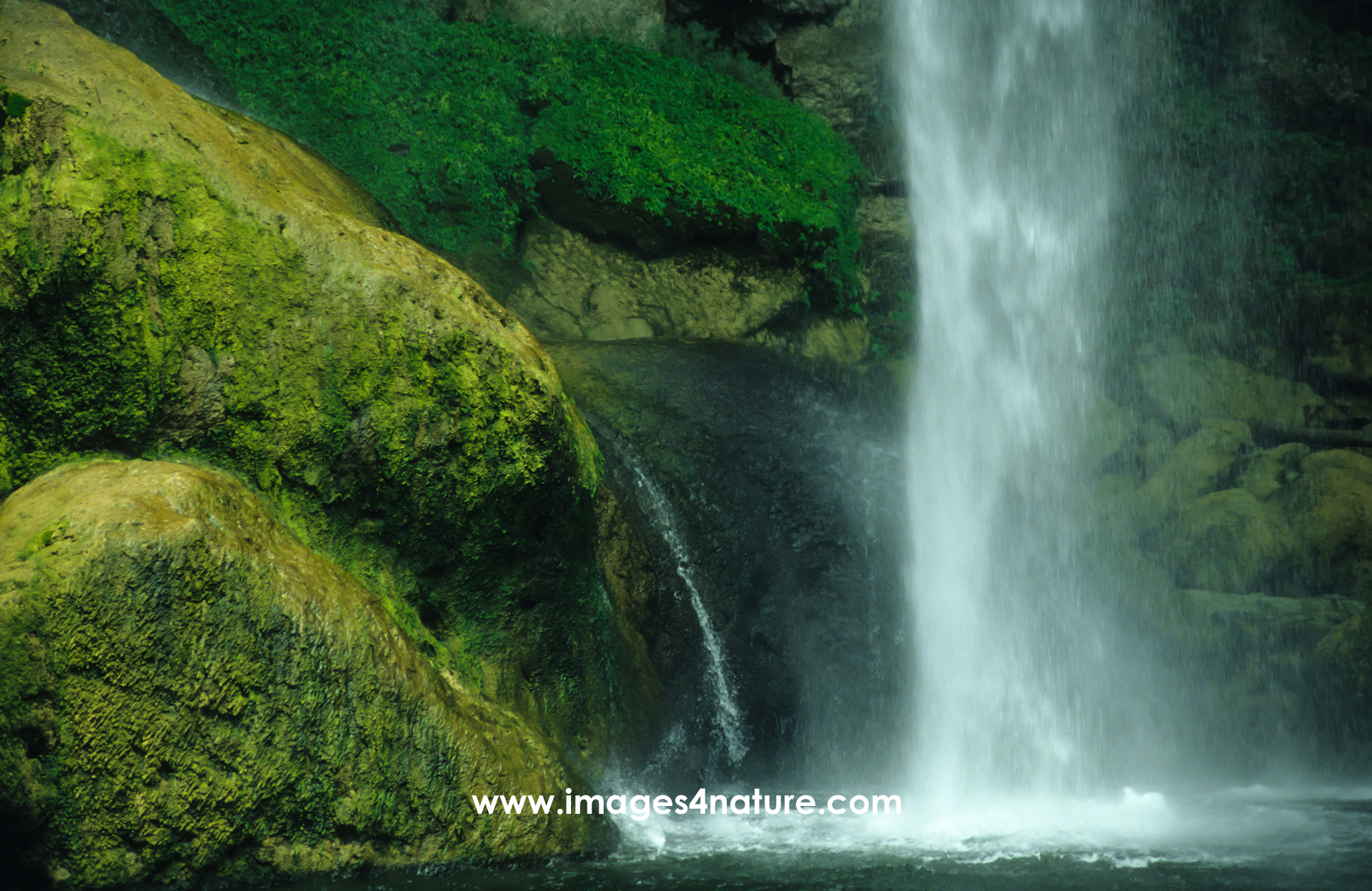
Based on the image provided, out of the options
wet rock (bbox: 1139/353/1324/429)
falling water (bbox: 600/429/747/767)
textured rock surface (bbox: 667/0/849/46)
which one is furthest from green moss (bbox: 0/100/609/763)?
textured rock surface (bbox: 667/0/849/46)

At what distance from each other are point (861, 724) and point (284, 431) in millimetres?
4493

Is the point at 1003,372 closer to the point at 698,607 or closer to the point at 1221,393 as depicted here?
the point at 1221,393

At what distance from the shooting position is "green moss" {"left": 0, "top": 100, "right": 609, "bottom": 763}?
4121 millimetres

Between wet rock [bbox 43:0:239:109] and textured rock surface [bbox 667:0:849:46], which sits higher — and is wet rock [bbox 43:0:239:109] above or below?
below

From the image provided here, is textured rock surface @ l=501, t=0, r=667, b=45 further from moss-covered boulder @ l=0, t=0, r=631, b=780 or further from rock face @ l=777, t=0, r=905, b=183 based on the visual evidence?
moss-covered boulder @ l=0, t=0, r=631, b=780

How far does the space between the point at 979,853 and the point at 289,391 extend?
4281mm

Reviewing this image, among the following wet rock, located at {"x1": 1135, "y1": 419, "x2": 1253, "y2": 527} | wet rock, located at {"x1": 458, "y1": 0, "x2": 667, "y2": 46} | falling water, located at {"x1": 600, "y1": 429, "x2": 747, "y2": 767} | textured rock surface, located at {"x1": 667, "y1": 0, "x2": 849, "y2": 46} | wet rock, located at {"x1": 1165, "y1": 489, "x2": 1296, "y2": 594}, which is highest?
textured rock surface, located at {"x1": 667, "y1": 0, "x2": 849, "y2": 46}

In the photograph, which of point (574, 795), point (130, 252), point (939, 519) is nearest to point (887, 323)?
point (939, 519)

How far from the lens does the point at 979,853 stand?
17.0 feet

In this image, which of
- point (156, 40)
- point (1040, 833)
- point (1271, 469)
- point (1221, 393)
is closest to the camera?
point (1040, 833)

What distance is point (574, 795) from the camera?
4.83 m

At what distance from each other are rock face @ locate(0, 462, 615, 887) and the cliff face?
0.04 feet

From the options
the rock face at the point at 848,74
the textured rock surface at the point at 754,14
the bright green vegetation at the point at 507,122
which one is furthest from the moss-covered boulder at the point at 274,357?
the textured rock surface at the point at 754,14

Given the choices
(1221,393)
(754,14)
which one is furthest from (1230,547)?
(754,14)
